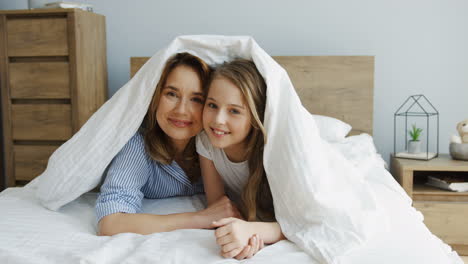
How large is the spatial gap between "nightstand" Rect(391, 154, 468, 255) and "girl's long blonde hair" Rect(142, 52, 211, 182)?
1180 mm

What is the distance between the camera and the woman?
3.93 feet

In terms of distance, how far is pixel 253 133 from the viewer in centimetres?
131

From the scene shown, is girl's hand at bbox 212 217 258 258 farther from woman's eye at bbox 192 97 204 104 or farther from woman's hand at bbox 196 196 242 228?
woman's eye at bbox 192 97 204 104

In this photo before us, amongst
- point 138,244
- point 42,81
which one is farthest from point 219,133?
point 42,81

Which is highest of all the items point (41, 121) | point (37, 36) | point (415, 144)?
point (37, 36)

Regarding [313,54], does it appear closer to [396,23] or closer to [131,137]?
[396,23]

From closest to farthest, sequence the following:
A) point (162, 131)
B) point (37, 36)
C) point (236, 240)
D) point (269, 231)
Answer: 1. point (236, 240)
2. point (269, 231)
3. point (162, 131)
4. point (37, 36)

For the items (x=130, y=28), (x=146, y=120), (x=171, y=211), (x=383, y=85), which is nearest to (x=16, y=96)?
(x=130, y=28)

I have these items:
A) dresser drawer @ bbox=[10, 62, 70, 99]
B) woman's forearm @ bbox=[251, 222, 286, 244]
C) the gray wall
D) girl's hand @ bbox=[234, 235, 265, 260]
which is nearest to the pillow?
the gray wall

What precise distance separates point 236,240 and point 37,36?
2.04 metres

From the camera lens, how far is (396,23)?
2.61m

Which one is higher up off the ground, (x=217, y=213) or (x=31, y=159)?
(x=217, y=213)

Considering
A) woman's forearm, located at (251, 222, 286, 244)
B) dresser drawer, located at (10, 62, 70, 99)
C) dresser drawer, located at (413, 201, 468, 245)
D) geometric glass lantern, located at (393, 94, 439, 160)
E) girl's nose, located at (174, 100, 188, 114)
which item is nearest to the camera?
woman's forearm, located at (251, 222, 286, 244)

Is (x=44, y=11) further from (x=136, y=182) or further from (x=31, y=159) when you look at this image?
(x=136, y=182)
